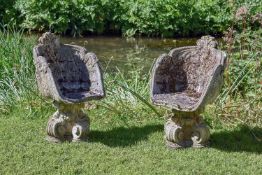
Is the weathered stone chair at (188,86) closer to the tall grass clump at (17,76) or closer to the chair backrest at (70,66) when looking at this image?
the chair backrest at (70,66)

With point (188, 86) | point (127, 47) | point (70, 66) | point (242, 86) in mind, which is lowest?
point (127, 47)

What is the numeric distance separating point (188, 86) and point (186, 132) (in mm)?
570

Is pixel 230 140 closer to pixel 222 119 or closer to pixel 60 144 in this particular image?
pixel 222 119

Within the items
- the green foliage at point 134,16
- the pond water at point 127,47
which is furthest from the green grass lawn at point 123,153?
the green foliage at point 134,16

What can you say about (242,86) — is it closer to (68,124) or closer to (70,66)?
(70,66)

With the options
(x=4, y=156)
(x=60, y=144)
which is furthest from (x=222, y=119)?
(x=4, y=156)

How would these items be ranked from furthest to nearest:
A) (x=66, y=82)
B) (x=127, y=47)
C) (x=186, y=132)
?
(x=127, y=47) < (x=66, y=82) < (x=186, y=132)

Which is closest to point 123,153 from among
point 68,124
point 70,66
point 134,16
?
point 68,124

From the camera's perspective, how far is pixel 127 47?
13609 mm

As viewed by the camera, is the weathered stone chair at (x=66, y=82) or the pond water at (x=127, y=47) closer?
the weathered stone chair at (x=66, y=82)

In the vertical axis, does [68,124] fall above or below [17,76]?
below

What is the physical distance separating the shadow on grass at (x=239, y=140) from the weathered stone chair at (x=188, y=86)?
9.1 inches

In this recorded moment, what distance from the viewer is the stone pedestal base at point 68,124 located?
233 inches

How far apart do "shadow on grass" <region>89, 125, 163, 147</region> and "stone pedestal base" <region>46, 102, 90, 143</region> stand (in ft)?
0.63
